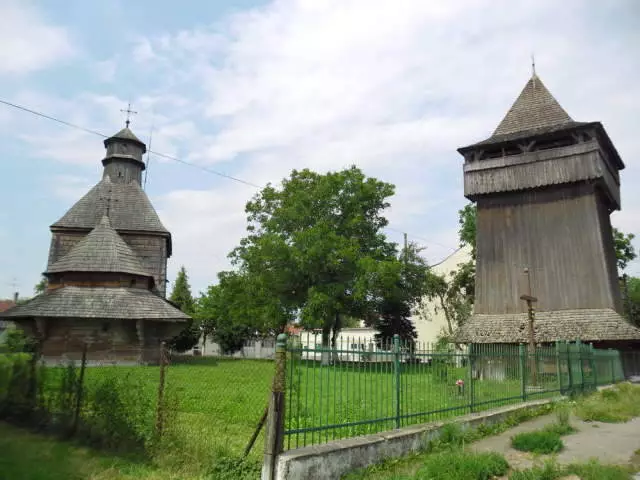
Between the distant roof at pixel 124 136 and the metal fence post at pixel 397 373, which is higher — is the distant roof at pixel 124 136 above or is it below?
above

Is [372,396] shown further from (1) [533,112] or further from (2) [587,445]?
(1) [533,112]

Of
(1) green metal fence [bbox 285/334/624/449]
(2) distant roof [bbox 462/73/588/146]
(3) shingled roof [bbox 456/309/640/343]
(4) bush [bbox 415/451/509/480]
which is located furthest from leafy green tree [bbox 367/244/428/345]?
(4) bush [bbox 415/451/509/480]

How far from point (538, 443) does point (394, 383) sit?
95.3 inches

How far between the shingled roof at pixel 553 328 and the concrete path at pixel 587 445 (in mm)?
12421

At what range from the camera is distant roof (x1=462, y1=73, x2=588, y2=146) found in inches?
1073

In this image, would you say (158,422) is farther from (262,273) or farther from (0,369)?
(262,273)

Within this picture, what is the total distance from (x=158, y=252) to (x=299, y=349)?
92.5 ft

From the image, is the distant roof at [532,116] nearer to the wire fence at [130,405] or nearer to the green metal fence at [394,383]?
the green metal fence at [394,383]

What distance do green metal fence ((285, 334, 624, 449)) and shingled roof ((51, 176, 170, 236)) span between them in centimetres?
2545

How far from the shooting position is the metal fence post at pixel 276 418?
567 centimetres

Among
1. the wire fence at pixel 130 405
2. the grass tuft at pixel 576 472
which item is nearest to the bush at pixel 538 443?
the grass tuft at pixel 576 472

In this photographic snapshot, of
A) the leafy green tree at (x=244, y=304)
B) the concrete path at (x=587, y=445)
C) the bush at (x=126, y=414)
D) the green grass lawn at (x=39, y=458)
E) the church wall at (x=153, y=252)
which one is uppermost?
the church wall at (x=153, y=252)

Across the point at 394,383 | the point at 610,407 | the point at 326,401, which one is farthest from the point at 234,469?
the point at 610,407

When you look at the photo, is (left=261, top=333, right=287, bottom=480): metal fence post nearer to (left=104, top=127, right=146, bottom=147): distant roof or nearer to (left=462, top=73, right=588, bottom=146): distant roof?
(left=462, top=73, right=588, bottom=146): distant roof
